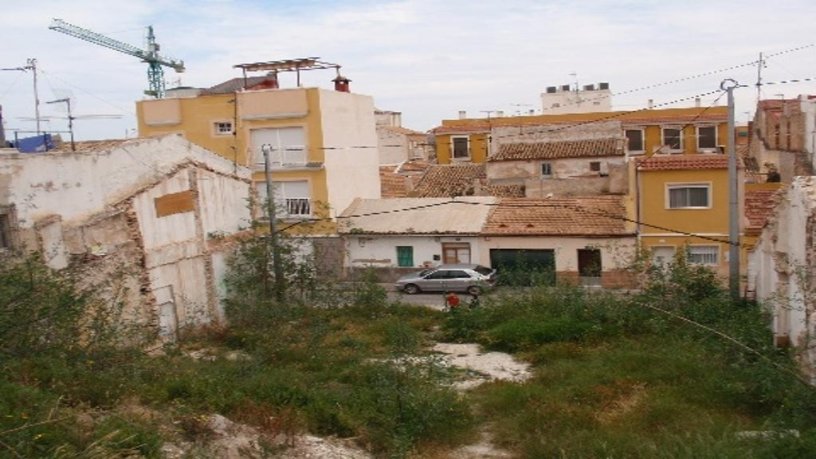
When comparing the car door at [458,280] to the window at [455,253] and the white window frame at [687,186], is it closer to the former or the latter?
the window at [455,253]

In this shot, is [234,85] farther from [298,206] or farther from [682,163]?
[682,163]

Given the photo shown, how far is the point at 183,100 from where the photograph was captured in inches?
1216

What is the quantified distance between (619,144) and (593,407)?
26346 millimetres

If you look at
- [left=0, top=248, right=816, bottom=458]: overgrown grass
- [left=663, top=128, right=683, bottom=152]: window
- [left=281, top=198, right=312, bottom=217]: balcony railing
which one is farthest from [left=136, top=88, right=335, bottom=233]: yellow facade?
[left=663, top=128, right=683, bottom=152]: window

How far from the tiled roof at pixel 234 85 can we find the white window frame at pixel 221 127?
1.60 metres

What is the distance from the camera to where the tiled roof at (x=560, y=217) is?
26.8 m

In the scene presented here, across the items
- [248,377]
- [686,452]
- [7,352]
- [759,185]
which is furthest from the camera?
[759,185]

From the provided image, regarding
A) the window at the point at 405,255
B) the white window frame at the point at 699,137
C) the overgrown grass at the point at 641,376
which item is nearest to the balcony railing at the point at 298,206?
the window at the point at 405,255

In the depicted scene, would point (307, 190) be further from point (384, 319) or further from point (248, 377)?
point (248, 377)

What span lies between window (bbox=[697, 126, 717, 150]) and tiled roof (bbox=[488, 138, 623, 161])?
6450 mm

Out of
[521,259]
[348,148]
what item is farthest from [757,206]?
[348,148]

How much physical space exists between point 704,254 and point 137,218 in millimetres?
18575

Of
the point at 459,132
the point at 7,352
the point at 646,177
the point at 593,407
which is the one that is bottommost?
the point at 593,407

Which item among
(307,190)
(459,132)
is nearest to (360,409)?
(307,190)
